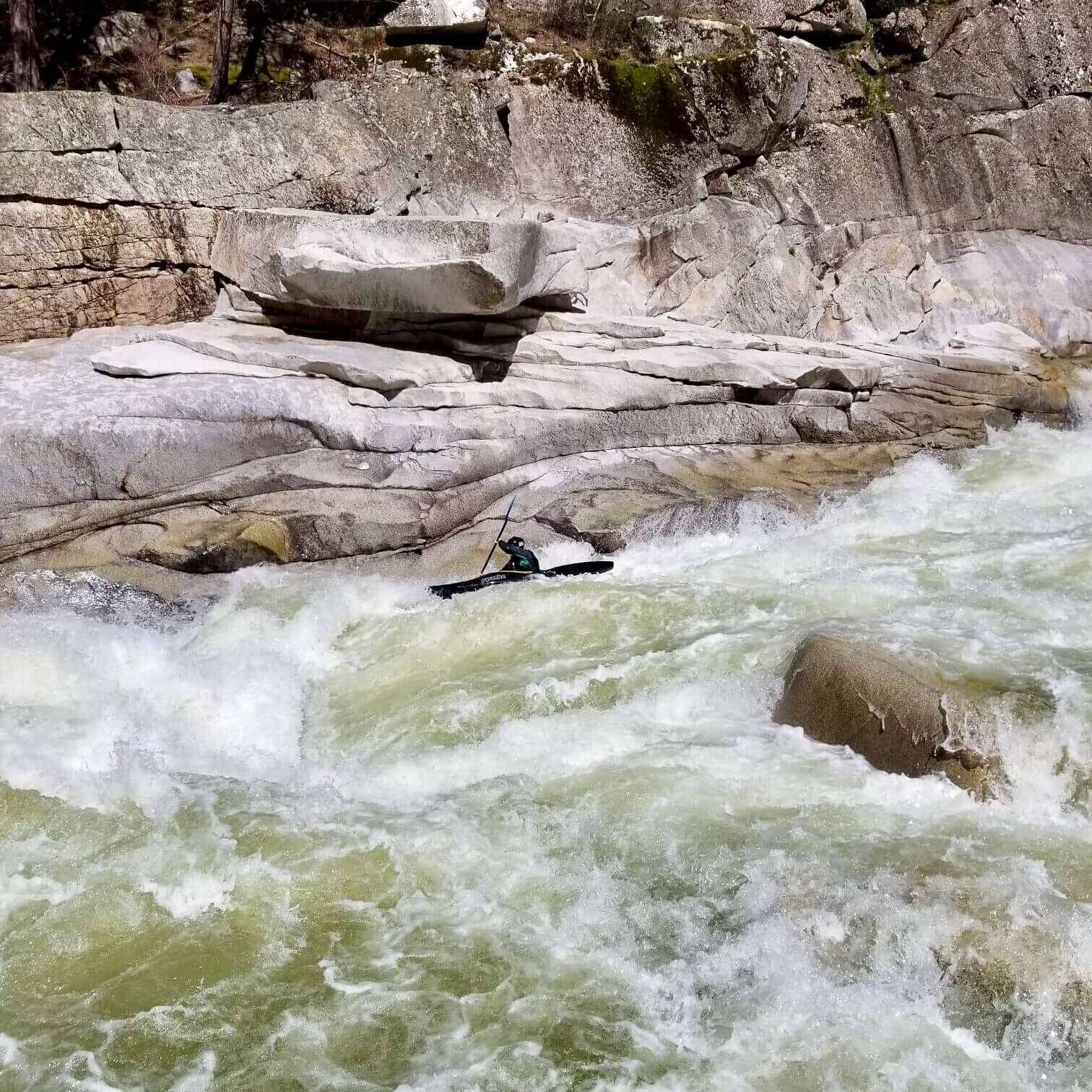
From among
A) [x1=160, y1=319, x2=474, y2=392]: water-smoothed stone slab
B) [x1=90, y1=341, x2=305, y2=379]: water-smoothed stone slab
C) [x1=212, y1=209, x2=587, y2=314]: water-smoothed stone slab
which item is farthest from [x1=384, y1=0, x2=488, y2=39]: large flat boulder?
[x1=90, y1=341, x2=305, y2=379]: water-smoothed stone slab

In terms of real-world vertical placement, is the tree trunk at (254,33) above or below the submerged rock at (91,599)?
above

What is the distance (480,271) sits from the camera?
25.6ft

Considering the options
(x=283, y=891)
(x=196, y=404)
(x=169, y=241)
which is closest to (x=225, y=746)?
(x=283, y=891)

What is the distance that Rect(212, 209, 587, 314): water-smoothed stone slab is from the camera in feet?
26.1

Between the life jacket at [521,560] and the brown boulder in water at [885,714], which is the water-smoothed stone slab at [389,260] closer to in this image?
the life jacket at [521,560]

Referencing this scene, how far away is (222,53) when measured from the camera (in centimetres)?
1098

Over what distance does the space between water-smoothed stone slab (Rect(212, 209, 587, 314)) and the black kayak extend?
2230 millimetres

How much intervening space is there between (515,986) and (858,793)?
1.80 metres

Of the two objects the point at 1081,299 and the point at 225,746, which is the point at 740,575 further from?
the point at 1081,299

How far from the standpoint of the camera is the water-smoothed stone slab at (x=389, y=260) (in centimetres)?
797

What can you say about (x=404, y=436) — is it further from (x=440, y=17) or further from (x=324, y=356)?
(x=440, y=17)

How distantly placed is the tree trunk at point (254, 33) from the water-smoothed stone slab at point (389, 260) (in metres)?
3.75

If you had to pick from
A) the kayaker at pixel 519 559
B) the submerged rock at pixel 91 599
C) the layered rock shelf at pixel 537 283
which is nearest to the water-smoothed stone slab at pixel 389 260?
the layered rock shelf at pixel 537 283

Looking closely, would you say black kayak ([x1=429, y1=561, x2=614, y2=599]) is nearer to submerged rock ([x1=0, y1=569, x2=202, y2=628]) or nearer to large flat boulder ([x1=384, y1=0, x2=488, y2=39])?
submerged rock ([x1=0, y1=569, x2=202, y2=628])
